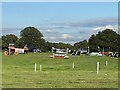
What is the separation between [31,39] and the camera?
18638 cm

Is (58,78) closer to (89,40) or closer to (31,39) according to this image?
(89,40)

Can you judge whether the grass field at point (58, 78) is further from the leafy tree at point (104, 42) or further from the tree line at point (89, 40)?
the leafy tree at point (104, 42)

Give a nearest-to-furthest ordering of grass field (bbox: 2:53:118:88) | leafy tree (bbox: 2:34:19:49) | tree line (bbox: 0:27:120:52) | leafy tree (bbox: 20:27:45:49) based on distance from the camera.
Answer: grass field (bbox: 2:53:118:88), leafy tree (bbox: 2:34:19:49), tree line (bbox: 0:27:120:52), leafy tree (bbox: 20:27:45:49)

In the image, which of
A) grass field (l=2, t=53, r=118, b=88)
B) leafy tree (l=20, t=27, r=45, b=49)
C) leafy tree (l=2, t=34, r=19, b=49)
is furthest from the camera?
leafy tree (l=20, t=27, r=45, b=49)

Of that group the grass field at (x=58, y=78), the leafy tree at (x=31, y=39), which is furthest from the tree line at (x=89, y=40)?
the grass field at (x=58, y=78)

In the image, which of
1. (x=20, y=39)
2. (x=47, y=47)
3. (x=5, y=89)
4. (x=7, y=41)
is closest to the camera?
(x=5, y=89)

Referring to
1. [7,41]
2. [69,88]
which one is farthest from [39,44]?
[69,88]

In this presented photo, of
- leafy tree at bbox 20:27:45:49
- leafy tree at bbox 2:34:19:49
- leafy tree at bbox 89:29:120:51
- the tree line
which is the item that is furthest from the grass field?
leafy tree at bbox 20:27:45:49

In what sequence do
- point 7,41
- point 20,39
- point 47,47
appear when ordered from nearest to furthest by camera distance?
point 7,41
point 20,39
point 47,47

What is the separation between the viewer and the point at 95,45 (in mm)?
171000

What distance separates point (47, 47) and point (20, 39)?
19013 millimetres

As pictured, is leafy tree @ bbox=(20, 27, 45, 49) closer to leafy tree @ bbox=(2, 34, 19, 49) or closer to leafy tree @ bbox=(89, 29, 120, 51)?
leafy tree @ bbox=(2, 34, 19, 49)

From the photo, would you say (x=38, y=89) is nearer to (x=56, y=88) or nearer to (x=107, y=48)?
(x=56, y=88)

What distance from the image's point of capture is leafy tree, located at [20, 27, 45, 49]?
180 metres
